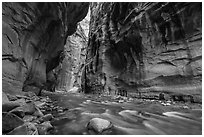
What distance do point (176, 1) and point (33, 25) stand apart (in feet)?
30.5

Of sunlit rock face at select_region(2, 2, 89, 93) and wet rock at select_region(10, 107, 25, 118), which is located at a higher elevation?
sunlit rock face at select_region(2, 2, 89, 93)

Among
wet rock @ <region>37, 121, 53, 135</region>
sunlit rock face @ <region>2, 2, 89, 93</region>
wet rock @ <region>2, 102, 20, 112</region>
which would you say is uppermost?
sunlit rock face @ <region>2, 2, 89, 93</region>

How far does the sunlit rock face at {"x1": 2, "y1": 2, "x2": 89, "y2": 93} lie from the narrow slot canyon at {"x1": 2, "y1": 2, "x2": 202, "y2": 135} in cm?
4

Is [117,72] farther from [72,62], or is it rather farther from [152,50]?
[72,62]

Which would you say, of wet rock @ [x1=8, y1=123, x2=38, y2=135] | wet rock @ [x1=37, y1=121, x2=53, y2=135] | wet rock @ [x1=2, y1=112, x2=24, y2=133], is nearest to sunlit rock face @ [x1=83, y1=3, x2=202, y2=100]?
wet rock @ [x1=37, y1=121, x2=53, y2=135]

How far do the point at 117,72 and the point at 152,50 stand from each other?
15.5 feet

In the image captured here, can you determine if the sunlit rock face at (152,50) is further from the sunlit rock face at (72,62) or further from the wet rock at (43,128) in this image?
the sunlit rock face at (72,62)

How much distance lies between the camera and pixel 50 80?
15297 mm

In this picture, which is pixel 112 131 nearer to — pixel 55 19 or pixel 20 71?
pixel 20 71

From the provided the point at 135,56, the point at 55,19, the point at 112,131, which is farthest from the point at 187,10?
the point at 112,131

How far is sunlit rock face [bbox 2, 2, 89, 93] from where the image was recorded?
5086 millimetres

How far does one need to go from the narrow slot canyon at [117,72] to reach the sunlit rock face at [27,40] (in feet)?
0.13

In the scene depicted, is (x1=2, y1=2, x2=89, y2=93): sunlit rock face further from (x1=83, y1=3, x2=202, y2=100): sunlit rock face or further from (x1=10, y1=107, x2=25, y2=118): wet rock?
(x1=83, y1=3, x2=202, y2=100): sunlit rock face

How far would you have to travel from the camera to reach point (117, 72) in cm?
1405
